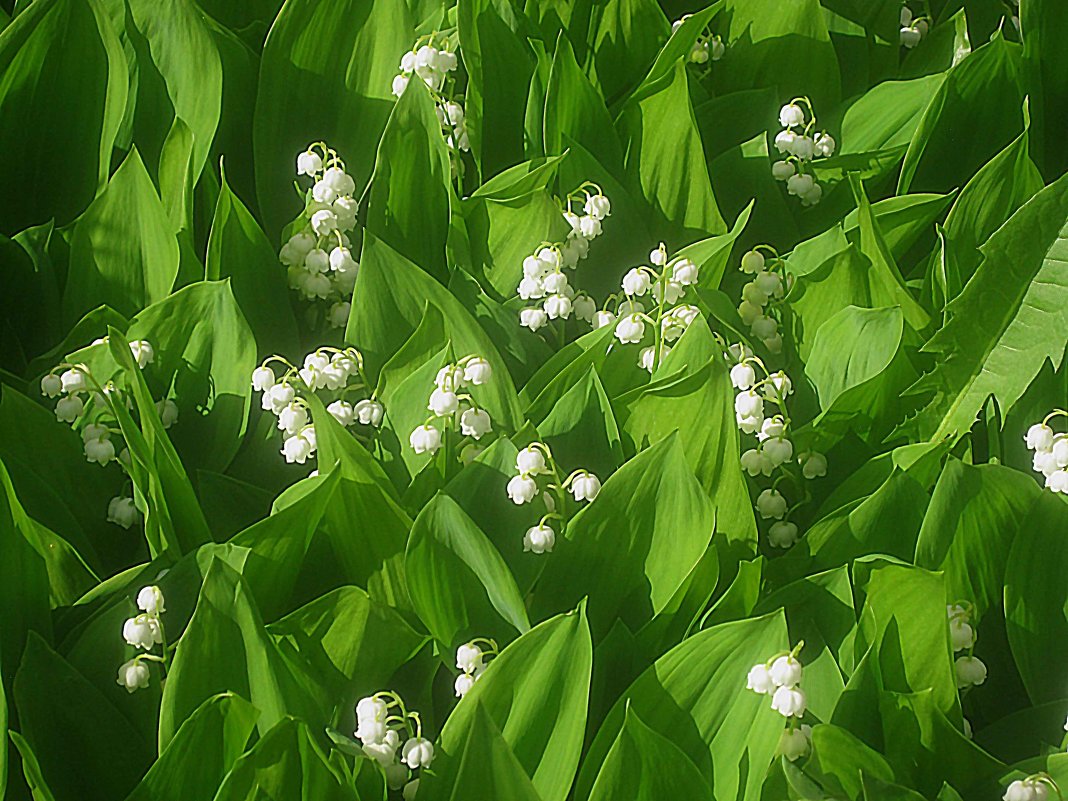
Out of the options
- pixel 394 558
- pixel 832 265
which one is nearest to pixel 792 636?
pixel 394 558

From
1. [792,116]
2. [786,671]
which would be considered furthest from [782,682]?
[792,116]

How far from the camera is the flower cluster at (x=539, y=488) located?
122cm

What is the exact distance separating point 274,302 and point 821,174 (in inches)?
29.3

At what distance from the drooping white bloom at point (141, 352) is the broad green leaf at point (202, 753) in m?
0.45

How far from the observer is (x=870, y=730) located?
113cm

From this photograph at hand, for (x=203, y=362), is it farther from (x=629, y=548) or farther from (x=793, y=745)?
(x=793, y=745)

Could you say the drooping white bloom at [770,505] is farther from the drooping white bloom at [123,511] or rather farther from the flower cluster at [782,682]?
the drooping white bloom at [123,511]

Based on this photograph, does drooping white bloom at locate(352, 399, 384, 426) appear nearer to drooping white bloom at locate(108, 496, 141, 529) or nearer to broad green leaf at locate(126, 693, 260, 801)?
drooping white bloom at locate(108, 496, 141, 529)

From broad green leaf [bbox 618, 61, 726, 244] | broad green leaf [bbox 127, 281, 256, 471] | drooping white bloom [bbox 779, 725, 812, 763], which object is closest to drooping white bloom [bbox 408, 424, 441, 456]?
broad green leaf [bbox 127, 281, 256, 471]

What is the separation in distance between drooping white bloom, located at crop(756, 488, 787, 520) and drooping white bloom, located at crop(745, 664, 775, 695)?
12.2 inches

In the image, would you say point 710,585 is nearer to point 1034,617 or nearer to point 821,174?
point 1034,617

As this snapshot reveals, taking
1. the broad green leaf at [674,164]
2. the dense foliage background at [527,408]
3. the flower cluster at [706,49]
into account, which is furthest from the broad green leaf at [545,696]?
the flower cluster at [706,49]

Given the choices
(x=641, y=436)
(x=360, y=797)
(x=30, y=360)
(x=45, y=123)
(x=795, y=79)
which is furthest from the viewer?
(x=795, y=79)

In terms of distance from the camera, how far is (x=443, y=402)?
1.27m
